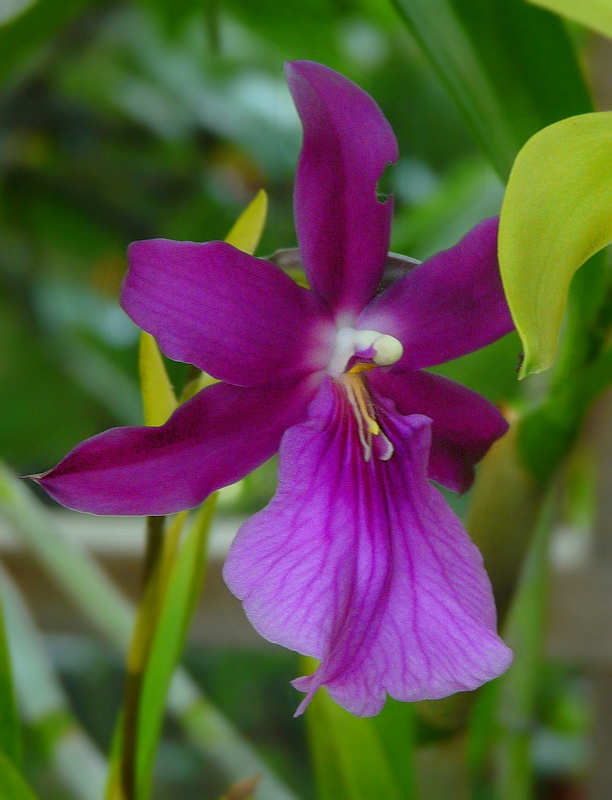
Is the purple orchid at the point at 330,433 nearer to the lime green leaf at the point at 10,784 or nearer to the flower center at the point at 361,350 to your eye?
the flower center at the point at 361,350

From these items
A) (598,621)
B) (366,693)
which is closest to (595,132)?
(366,693)

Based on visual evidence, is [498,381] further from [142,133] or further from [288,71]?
[142,133]

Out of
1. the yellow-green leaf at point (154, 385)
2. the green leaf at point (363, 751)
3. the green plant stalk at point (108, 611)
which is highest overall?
the yellow-green leaf at point (154, 385)

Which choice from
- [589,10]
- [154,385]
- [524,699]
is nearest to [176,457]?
[154,385]

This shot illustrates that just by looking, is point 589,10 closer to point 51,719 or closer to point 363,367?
point 363,367

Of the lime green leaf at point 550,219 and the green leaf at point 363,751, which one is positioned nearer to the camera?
the lime green leaf at point 550,219

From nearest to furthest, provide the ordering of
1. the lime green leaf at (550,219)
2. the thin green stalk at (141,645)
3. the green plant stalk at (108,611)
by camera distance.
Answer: the lime green leaf at (550,219), the thin green stalk at (141,645), the green plant stalk at (108,611)

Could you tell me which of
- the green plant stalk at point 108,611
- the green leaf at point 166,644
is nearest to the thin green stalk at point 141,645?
the green leaf at point 166,644
